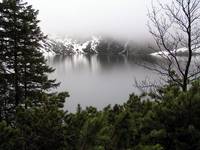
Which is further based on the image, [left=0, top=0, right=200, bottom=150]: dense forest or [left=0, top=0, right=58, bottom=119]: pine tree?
[left=0, top=0, right=58, bottom=119]: pine tree

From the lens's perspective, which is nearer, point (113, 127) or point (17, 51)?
point (113, 127)

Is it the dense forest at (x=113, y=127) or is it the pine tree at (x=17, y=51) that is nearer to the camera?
the dense forest at (x=113, y=127)

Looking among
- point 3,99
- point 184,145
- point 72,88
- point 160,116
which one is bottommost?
point 72,88

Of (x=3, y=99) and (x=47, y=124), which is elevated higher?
(x=47, y=124)

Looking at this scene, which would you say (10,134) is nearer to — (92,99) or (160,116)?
(160,116)

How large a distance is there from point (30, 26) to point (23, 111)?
12828 millimetres

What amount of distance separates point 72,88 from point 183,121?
72.5 metres

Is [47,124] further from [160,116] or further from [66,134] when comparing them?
[160,116]

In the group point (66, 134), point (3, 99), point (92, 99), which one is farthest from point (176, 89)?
point (92, 99)

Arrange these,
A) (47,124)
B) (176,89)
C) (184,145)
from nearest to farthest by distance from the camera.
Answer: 1. (184,145)
2. (47,124)
3. (176,89)

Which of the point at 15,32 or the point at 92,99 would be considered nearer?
the point at 15,32

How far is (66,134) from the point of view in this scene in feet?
14.1

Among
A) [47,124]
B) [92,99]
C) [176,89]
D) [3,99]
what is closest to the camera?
[47,124]

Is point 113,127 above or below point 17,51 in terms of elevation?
below
